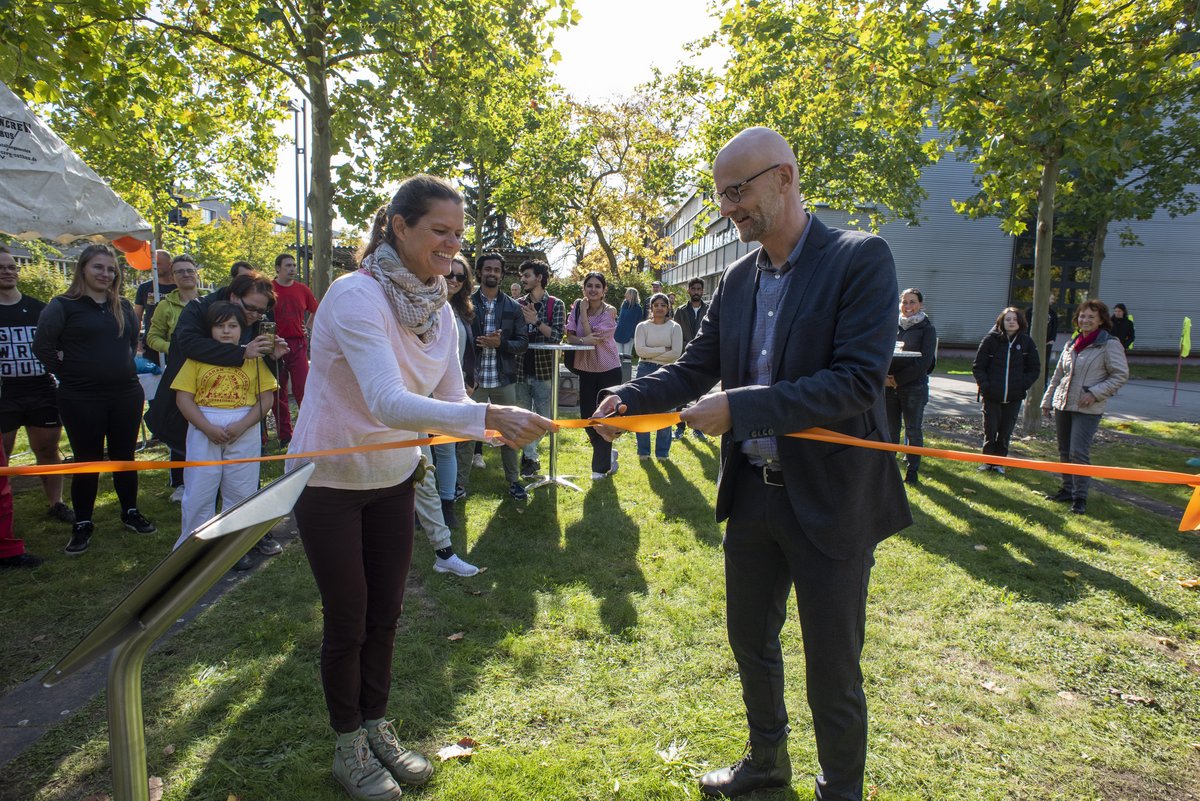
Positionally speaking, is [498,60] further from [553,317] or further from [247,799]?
[247,799]

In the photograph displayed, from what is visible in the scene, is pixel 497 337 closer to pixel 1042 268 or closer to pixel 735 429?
pixel 735 429

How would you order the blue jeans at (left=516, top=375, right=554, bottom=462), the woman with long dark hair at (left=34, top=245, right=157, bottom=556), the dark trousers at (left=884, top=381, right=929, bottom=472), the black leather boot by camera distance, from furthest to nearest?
the dark trousers at (left=884, top=381, right=929, bottom=472)
the blue jeans at (left=516, top=375, right=554, bottom=462)
the woman with long dark hair at (left=34, top=245, right=157, bottom=556)
the black leather boot

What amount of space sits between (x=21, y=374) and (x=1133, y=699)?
26.7 feet

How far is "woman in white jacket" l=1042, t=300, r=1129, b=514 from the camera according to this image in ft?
22.7

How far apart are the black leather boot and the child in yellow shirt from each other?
3.81 m

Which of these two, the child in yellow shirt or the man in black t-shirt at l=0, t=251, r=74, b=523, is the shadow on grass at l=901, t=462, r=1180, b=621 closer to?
the child in yellow shirt

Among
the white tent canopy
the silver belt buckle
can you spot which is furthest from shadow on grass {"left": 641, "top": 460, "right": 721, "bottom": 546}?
the white tent canopy

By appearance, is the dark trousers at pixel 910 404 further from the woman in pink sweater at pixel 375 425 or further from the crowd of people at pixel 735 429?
the woman in pink sweater at pixel 375 425

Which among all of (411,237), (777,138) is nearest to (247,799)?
(411,237)

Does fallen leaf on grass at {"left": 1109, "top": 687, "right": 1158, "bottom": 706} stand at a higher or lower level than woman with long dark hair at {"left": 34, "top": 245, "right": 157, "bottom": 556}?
lower

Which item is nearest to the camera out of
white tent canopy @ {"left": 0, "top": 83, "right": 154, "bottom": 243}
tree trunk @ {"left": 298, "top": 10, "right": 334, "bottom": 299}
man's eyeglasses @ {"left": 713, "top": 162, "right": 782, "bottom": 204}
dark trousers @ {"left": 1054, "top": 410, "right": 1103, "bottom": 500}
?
man's eyeglasses @ {"left": 713, "top": 162, "right": 782, "bottom": 204}

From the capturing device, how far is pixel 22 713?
10.6ft

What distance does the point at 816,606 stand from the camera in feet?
7.42

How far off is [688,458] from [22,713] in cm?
696
